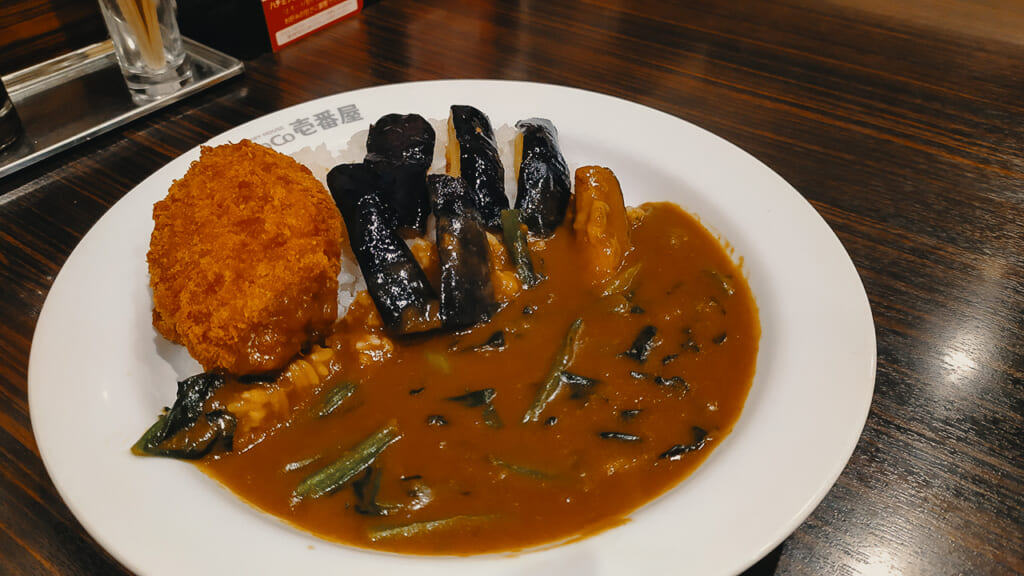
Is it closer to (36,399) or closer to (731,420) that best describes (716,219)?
(731,420)

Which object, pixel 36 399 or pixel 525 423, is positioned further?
pixel 525 423

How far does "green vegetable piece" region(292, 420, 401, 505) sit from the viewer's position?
153cm

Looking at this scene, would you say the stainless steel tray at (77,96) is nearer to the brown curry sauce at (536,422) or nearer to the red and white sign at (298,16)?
the red and white sign at (298,16)

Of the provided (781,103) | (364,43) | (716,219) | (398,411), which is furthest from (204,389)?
(781,103)

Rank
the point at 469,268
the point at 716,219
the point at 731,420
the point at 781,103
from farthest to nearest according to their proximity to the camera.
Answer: the point at 781,103
the point at 716,219
the point at 469,268
the point at 731,420

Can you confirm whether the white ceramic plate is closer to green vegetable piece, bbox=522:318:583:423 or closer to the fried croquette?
the fried croquette

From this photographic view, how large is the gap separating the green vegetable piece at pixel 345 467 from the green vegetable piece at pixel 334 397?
0.53 ft

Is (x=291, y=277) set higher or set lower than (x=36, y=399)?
higher

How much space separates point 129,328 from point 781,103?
2.79m

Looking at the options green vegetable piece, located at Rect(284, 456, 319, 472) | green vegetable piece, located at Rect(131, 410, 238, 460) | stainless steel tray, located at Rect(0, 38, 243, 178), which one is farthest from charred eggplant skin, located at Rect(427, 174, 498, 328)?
stainless steel tray, located at Rect(0, 38, 243, 178)

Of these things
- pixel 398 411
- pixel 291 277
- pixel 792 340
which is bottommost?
pixel 398 411

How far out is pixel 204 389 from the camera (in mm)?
1685

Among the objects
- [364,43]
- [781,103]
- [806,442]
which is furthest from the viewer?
[364,43]

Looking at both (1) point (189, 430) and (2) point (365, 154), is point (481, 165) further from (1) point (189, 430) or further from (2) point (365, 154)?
(1) point (189, 430)
